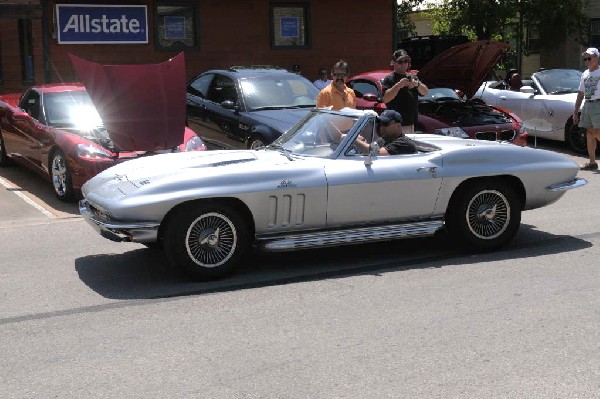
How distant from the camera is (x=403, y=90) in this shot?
30.2ft

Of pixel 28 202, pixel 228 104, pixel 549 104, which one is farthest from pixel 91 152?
pixel 549 104

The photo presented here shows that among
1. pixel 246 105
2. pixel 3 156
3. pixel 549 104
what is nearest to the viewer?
pixel 246 105

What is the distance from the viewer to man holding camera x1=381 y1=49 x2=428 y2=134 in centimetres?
896

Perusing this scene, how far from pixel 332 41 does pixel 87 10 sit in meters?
5.84

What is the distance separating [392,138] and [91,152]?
3988mm

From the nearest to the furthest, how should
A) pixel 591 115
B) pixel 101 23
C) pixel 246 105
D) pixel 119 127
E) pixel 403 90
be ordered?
pixel 403 90 < pixel 119 127 < pixel 246 105 < pixel 591 115 < pixel 101 23

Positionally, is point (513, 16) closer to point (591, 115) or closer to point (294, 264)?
point (591, 115)

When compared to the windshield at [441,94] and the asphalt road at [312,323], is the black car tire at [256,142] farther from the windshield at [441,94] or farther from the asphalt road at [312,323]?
the windshield at [441,94]

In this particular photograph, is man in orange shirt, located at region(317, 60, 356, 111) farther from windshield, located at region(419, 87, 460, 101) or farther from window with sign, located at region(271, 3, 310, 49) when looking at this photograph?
window with sign, located at region(271, 3, 310, 49)

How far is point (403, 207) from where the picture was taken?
22.3 feet

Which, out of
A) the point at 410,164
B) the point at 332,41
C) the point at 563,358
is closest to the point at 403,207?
the point at 410,164

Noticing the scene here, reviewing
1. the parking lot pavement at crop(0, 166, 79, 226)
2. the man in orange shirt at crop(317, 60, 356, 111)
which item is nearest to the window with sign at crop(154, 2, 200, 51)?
the parking lot pavement at crop(0, 166, 79, 226)

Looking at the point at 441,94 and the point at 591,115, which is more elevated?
the point at 441,94

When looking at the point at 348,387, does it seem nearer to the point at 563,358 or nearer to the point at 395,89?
the point at 563,358
